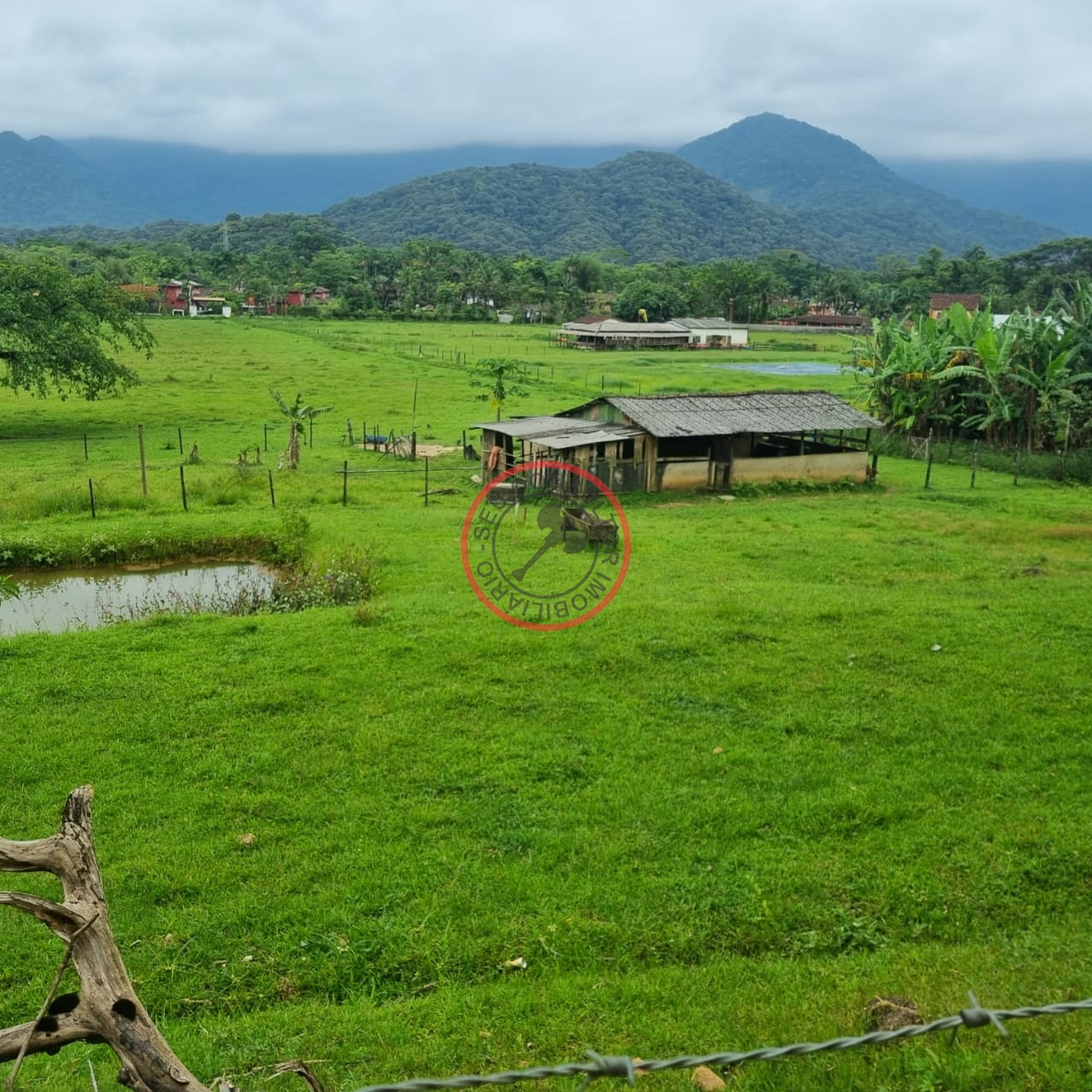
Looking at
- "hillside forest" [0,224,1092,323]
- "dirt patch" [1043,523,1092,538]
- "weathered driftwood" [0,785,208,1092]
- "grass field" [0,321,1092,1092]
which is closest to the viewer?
"weathered driftwood" [0,785,208,1092]

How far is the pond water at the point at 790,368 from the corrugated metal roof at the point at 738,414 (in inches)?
1209

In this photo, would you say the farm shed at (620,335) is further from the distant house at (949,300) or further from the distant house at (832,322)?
the distant house at (832,322)

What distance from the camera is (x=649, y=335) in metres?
78.4

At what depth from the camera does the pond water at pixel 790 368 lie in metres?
57.7

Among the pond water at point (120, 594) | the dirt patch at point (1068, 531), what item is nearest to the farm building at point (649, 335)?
the dirt patch at point (1068, 531)

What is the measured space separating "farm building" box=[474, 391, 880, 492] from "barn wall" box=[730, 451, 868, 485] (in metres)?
0.02

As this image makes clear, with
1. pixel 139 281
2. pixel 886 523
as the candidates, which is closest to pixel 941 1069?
pixel 886 523

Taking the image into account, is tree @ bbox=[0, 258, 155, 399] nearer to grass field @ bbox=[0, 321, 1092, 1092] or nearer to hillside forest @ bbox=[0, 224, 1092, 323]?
grass field @ bbox=[0, 321, 1092, 1092]

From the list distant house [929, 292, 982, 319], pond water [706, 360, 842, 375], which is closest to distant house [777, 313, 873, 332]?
distant house [929, 292, 982, 319]

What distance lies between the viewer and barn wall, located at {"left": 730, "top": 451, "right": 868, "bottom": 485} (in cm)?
2525

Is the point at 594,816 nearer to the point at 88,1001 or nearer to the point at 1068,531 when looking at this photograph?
the point at 88,1001

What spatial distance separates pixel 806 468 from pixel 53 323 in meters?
24.2

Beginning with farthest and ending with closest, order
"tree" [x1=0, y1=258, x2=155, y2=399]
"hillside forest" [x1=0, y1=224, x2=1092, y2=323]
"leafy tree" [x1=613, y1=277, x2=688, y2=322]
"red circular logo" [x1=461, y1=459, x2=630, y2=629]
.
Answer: "hillside forest" [x1=0, y1=224, x2=1092, y2=323], "leafy tree" [x1=613, y1=277, x2=688, y2=322], "tree" [x1=0, y1=258, x2=155, y2=399], "red circular logo" [x1=461, y1=459, x2=630, y2=629]

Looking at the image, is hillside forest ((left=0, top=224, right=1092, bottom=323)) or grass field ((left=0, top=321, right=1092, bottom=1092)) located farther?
hillside forest ((left=0, top=224, right=1092, bottom=323))
